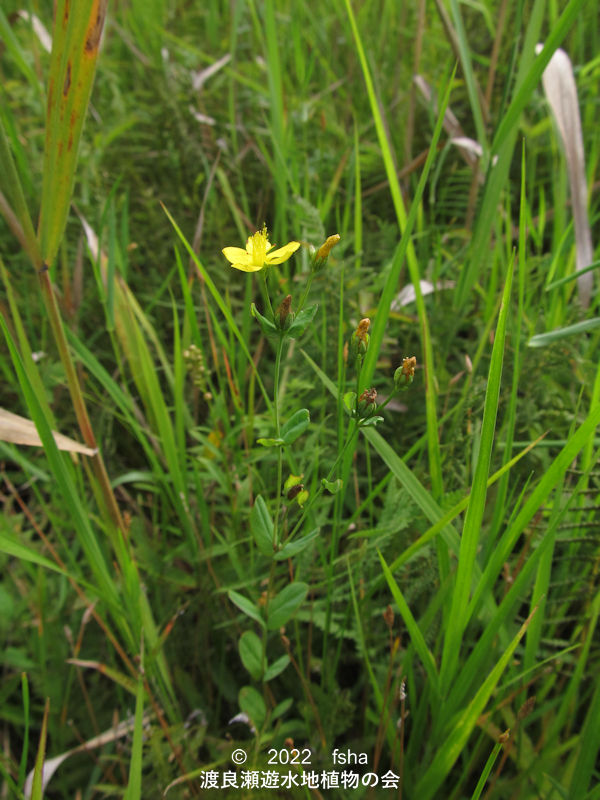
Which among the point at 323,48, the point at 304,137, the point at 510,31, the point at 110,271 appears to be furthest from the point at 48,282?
the point at 510,31

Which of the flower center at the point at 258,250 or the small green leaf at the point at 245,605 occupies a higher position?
the flower center at the point at 258,250

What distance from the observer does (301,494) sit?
750 millimetres

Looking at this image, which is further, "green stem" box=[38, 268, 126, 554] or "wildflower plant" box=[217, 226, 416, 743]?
"green stem" box=[38, 268, 126, 554]

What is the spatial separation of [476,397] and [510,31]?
1547mm

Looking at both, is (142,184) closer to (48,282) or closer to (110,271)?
(110,271)

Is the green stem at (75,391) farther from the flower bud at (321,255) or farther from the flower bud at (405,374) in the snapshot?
the flower bud at (405,374)

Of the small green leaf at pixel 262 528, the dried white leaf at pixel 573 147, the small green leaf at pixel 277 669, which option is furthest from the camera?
the dried white leaf at pixel 573 147

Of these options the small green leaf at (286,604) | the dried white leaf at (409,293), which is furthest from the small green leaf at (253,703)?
the dried white leaf at (409,293)

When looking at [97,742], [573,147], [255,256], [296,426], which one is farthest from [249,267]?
[573,147]

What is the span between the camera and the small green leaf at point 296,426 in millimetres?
737

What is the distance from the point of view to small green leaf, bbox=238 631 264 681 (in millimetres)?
889

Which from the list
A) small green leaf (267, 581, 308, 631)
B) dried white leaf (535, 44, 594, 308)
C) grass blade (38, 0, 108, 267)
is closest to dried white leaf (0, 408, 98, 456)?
grass blade (38, 0, 108, 267)

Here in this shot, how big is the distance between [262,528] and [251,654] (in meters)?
0.25

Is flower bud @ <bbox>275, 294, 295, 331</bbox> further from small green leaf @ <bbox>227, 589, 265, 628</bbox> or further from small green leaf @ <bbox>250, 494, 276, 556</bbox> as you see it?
small green leaf @ <bbox>227, 589, 265, 628</bbox>
